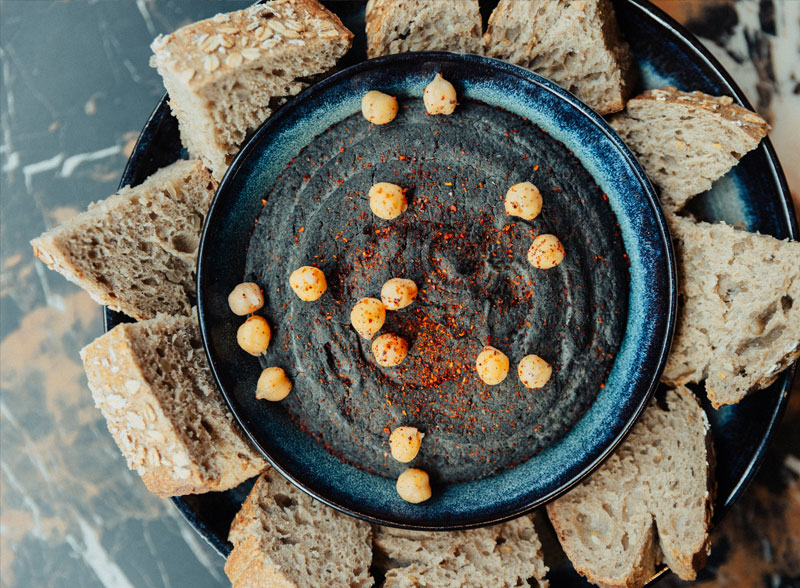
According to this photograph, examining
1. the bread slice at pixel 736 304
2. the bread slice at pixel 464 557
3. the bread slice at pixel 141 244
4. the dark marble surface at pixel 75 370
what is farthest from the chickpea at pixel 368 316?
the dark marble surface at pixel 75 370

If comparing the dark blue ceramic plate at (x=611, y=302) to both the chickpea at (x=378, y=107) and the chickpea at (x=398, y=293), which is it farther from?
the chickpea at (x=398, y=293)

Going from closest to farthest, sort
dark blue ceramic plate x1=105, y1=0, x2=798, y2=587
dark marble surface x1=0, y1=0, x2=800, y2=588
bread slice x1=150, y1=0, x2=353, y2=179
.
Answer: bread slice x1=150, y1=0, x2=353, y2=179
dark blue ceramic plate x1=105, y1=0, x2=798, y2=587
dark marble surface x1=0, y1=0, x2=800, y2=588

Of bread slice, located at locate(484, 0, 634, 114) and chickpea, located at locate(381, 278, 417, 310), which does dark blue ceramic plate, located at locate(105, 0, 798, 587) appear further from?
chickpea, located at locate(381, 278, 417, 310)

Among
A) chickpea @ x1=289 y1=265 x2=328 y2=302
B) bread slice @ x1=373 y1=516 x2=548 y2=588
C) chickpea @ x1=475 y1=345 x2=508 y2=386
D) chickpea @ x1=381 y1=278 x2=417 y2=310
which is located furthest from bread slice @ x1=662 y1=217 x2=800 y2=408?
chickpea @ x1=289 y1=265 x2=328 y2=302

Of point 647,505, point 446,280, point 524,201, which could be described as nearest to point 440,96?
point 524,201

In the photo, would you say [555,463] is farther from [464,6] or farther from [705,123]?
[464,6]

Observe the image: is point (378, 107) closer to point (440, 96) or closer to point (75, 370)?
point (440, 96)

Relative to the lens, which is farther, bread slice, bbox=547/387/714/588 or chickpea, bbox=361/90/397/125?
bread slice, bbox=547/387/714/588
